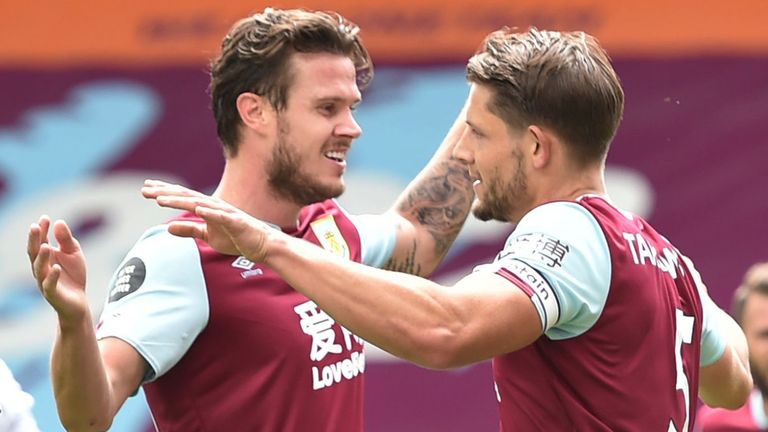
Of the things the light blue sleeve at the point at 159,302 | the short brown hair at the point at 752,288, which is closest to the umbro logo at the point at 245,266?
the light blue sleeve at the point at 159,302

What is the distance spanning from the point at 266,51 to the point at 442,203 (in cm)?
87

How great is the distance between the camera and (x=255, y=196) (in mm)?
4406

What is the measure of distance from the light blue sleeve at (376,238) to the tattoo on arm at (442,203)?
5.6 inches

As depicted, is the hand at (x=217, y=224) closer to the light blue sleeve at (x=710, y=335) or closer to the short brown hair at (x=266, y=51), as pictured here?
the short brown hair at (x=266, y=51)

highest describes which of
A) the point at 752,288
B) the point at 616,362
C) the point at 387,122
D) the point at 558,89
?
the point at 558,89

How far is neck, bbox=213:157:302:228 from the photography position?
4398 mm

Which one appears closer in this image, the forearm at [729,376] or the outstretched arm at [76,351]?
the outstretched arm at [76,351]

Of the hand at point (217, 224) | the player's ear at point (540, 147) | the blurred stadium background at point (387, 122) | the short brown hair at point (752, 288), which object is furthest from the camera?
the blurred stadium background at point (387, 122)

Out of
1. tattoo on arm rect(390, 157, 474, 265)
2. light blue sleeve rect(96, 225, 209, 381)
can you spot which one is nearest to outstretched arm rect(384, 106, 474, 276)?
tattoo on arm rect(390, 157, 474, 265)

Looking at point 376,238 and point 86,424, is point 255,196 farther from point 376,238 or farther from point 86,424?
point 86,424

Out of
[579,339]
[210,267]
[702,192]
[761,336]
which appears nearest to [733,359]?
[579,339]

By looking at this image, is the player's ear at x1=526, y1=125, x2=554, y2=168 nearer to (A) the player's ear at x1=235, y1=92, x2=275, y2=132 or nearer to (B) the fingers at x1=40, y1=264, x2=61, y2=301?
(A) the player's ear at x1=235, y1=92, x2=275, y2=132

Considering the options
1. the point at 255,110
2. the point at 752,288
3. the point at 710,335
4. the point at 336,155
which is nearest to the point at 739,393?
the point at 710,335

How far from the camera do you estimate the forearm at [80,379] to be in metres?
3.69
